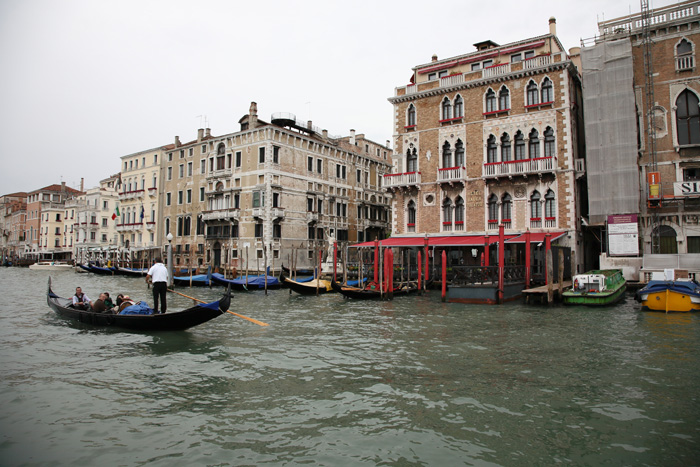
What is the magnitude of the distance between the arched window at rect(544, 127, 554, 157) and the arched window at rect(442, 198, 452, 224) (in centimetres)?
450

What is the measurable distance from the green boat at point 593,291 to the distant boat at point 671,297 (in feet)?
3.44

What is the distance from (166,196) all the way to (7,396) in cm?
3267

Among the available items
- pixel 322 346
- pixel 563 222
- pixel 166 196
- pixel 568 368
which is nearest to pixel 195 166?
pixel 166 196

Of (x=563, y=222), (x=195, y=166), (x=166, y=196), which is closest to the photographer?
(x=563, y=222)

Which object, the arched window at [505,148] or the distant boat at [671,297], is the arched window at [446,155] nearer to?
the arched window at [505,148]

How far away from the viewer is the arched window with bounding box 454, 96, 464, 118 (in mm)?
21281

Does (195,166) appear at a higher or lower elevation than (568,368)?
higher

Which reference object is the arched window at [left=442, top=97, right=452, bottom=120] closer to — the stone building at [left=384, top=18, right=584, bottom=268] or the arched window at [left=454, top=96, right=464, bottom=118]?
the stone building at [left=384, top=18, right=584, bottom=268]

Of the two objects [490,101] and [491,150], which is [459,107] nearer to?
[490,101]

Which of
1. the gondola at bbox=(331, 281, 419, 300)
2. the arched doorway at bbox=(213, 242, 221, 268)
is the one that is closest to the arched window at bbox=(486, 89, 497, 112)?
the gondola at bbox=(331, 281, 419, 300)

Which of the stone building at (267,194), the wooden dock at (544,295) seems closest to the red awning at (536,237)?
the wooden dock at (544,295)

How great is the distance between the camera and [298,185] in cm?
3055

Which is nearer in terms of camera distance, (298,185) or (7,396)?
(7,396)

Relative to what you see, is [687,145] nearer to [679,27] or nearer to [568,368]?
[679,27]
